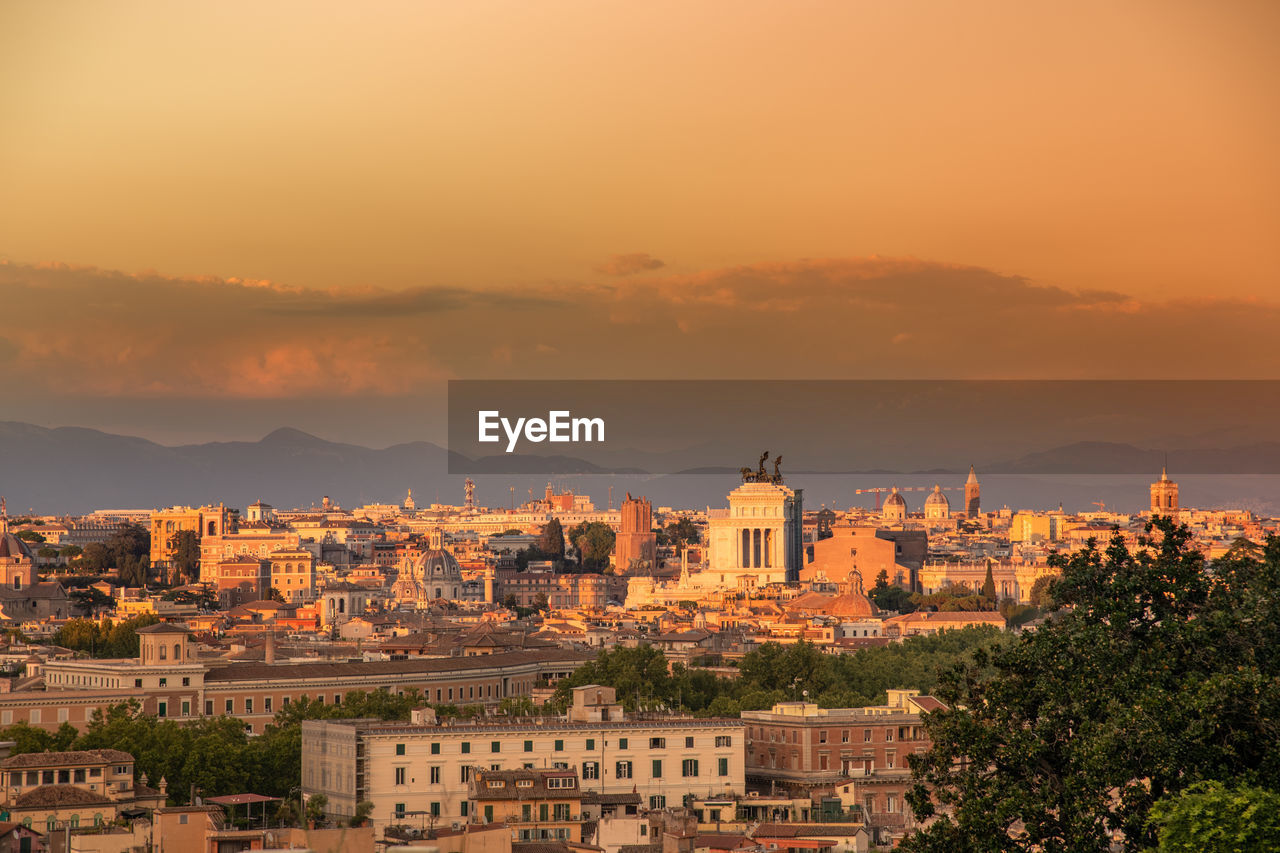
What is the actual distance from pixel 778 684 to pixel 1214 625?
117 feet

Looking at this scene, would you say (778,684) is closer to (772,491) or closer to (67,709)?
(67,709)

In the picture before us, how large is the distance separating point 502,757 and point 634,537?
117 meters

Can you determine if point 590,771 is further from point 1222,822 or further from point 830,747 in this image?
point 1222,822

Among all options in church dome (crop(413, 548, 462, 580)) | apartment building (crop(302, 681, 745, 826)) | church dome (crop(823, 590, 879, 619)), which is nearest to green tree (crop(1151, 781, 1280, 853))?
apartment building (crop(302, 681, 745, 826))

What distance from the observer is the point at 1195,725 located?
21.5 m

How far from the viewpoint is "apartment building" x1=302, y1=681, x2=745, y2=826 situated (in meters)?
40.1

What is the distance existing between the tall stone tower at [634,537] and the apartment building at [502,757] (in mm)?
113704

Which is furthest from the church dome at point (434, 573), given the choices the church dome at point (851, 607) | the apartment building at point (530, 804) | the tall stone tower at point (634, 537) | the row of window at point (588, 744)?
the apartment building at point (530, 804)

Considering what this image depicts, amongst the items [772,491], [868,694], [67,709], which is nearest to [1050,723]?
[67,709]

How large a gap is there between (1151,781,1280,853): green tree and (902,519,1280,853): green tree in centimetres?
142

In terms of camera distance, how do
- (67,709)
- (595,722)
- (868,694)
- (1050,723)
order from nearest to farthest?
(1050,723) < (595,722) < (67,709) < (868,694)

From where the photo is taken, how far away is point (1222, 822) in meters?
19.5

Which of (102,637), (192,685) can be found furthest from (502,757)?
(102,637)

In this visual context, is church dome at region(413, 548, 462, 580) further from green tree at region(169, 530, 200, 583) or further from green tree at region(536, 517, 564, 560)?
green tree at region(536, 517, 564, 560)
